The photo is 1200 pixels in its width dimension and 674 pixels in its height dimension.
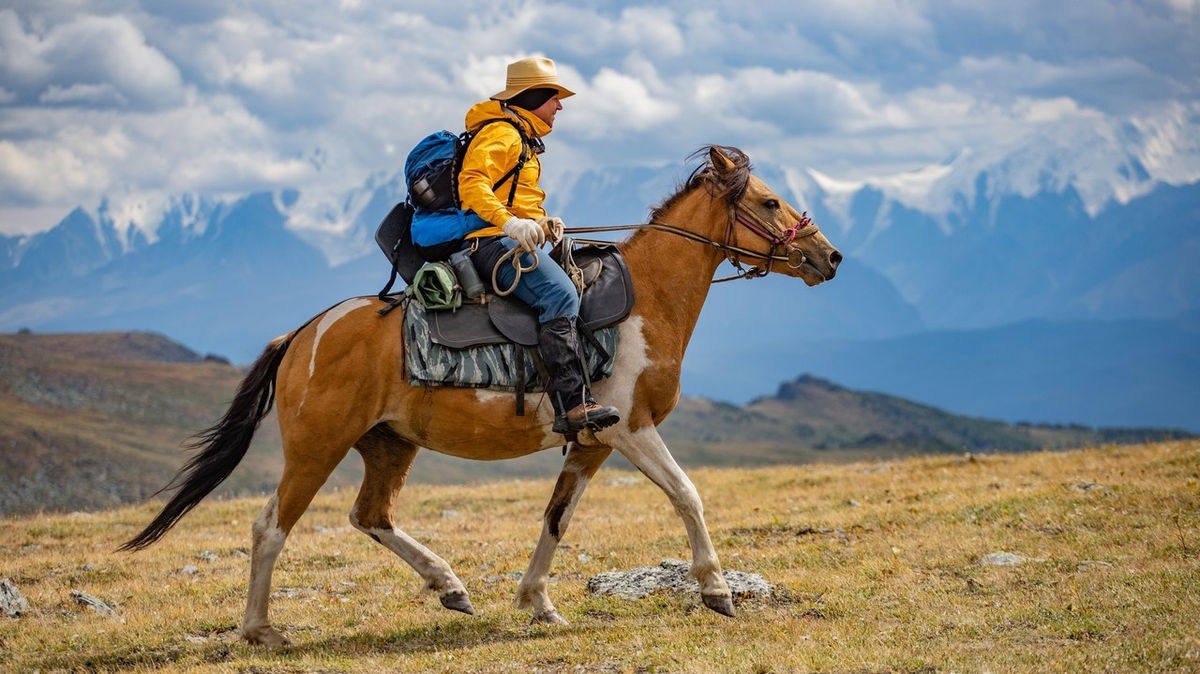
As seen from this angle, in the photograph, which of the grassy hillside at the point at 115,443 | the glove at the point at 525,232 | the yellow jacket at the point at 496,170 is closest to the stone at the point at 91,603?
the yellow jacket at the point at 496,170

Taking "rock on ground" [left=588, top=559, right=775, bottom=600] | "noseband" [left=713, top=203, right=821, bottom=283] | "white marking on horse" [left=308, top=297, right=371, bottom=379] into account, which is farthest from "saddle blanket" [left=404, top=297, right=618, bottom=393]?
"rock on ground" [left=588, top=559, right=775, bottom=600]

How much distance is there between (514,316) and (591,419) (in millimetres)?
1281

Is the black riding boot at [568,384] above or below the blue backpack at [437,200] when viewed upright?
below

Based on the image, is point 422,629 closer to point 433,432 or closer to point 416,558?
point 416,558

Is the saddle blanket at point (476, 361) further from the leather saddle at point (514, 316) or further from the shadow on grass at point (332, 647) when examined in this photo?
the shadow on grass at point (332, 647)

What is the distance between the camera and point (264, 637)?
9977 mm

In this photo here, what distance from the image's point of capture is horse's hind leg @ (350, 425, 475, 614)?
35.2 ft

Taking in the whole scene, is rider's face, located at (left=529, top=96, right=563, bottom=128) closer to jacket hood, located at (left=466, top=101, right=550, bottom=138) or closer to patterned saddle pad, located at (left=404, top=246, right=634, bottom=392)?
jacket hood, located at (left=466, top=101, right=550, bottom=138)

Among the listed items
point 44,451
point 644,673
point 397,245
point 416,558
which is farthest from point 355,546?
point 44,451

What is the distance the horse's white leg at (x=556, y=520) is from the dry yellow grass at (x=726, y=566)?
0.27 m

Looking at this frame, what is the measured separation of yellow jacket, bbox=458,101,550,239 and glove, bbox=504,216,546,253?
4.9 inches

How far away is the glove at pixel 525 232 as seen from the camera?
31.6 feet

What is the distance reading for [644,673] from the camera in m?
8.60

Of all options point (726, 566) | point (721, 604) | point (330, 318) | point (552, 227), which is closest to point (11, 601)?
point (330, 318)
